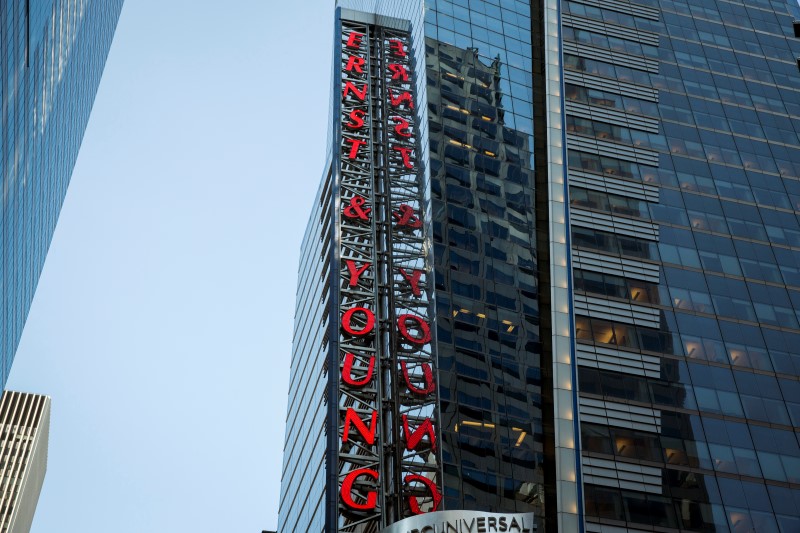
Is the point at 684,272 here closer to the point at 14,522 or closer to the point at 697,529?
the point at 697,529

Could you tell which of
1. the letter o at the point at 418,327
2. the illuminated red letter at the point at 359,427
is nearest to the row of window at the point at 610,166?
the letter o at the point at 418,327

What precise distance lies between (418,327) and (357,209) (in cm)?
1159

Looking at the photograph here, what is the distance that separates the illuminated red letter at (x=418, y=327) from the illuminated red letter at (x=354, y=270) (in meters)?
3.48

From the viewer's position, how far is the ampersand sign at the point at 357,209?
70312mm

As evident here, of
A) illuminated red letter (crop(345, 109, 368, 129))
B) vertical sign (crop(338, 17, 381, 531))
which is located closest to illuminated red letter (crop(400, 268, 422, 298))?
vertical sign (crop(338, 17, 381, 531))

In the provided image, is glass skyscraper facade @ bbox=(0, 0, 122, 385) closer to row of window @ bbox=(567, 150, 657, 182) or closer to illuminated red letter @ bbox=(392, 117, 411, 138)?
illuminated red letter @ bbox=(392, 117, 411, 138)

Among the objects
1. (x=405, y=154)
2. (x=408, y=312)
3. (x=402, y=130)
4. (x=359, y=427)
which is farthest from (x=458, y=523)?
(x=402, y=130)

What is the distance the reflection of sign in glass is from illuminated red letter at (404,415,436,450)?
10.6 metres

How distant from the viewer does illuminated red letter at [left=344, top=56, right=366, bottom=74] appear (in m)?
82.7

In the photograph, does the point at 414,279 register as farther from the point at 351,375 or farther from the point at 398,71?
the point at 398,71

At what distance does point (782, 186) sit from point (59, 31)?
67.9 meters

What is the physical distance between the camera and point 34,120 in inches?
3324

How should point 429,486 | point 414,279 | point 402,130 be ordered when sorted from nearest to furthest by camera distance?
point 429,486 → point 414,279 → point 402,130

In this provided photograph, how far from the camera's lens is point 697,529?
63469mm
